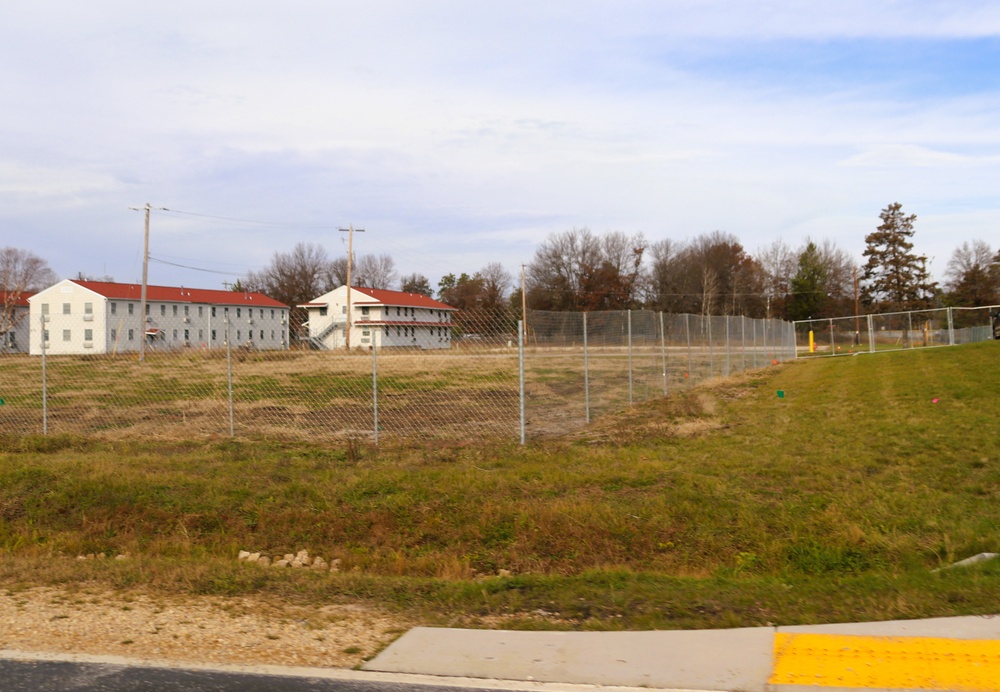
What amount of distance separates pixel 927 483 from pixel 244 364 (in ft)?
43.2

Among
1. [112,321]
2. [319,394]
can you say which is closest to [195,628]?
[319,394]

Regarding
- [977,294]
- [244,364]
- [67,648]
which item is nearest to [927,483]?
[67,648]

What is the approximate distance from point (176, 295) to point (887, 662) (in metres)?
78.4

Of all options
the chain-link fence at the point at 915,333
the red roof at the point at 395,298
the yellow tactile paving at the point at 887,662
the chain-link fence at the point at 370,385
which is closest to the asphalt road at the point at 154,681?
the yellow tactile paving at the point at 887,662

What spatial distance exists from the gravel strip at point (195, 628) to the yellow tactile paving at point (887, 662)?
240 cm

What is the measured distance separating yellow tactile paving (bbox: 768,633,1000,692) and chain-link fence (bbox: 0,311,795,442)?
24.9 feet

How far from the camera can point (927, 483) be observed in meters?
9.54

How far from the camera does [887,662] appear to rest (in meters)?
4.53

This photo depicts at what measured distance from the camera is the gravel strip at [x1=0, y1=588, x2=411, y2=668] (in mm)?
4918

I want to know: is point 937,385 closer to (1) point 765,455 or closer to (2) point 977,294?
(1) point 765,455

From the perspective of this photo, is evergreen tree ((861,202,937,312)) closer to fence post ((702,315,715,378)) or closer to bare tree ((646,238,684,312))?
bare tree ((646,238,684,312))

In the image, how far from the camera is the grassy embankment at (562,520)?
5969 millimetres

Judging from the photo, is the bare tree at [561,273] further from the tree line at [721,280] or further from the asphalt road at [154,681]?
the asphalt road at [154,681]

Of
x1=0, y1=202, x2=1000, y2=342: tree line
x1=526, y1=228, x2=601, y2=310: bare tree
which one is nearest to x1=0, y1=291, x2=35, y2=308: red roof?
x1=0, y1=202, x2=1000, y2=342: tree line
